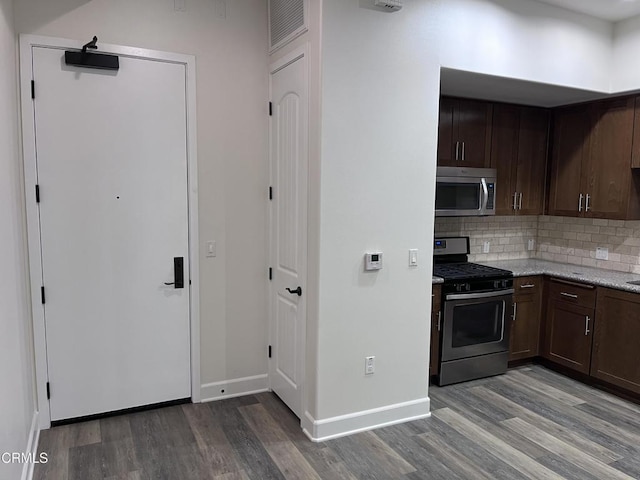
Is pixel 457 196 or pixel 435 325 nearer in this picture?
pixel 435 325

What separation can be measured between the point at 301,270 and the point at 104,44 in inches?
77.6

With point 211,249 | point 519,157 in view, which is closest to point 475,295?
point 519,157

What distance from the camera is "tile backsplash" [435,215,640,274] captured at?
4305mm

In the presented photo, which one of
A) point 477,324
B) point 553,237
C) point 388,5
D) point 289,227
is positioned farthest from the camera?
point 553,237

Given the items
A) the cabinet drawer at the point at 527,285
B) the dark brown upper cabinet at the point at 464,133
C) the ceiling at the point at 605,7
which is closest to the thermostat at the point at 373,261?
the dark brown upper cabinet at the point at 464,133

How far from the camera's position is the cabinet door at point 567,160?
4.38 meters

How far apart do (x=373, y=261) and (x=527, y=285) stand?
192cm

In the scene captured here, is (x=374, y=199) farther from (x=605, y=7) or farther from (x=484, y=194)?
(x=605, y=7)

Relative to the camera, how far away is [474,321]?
154 inches

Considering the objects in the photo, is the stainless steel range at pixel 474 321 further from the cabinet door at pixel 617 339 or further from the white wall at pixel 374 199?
the cabinet door at pixel 617 339

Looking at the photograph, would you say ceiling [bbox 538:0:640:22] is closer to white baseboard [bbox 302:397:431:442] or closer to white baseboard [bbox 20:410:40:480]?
white baseboard [bbox 302:397:431:442]

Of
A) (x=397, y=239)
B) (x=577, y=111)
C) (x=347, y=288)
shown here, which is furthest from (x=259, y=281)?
(x=577, y=111)

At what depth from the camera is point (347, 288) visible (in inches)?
119

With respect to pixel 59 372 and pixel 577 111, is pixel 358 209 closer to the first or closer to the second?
pixel 59 372
